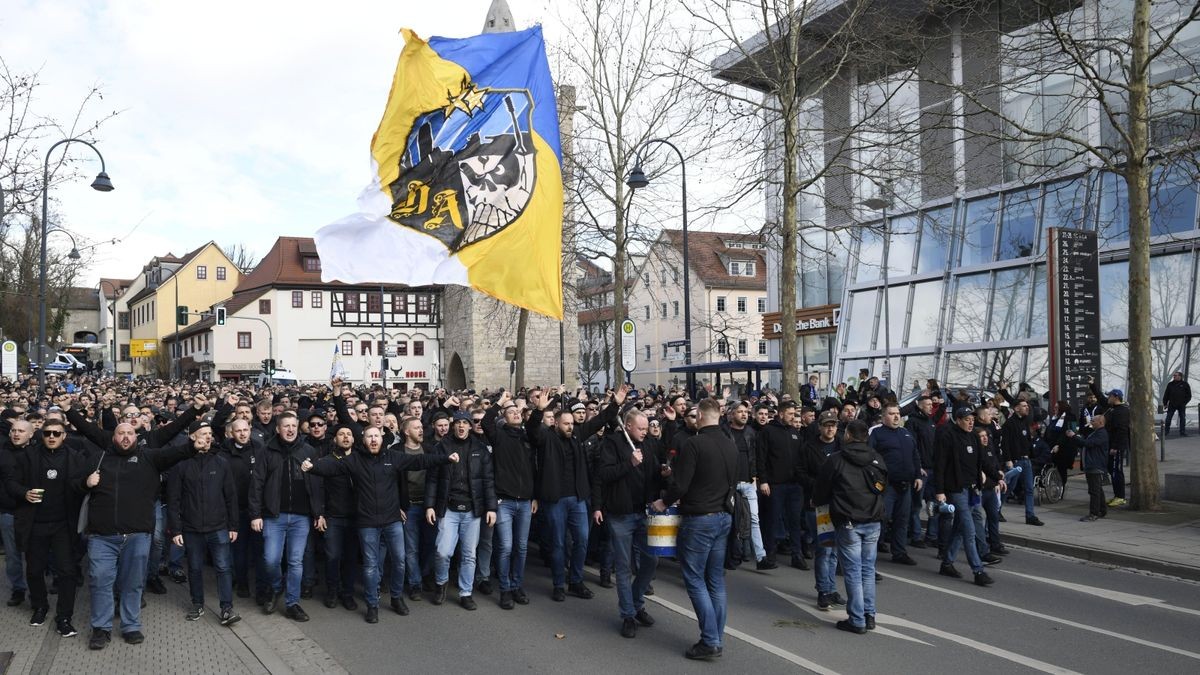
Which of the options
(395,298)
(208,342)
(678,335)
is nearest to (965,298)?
(678,335)

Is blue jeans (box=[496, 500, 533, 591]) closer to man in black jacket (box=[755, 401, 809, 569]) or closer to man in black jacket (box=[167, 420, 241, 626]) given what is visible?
man in black jacket (box=[167, 420, 241, 626])

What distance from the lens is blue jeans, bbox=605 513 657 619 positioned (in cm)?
746

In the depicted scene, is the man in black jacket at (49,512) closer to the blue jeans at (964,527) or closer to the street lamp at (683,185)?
the blue jeans at (964,527)

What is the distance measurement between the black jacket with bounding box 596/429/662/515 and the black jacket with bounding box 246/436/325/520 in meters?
2.52

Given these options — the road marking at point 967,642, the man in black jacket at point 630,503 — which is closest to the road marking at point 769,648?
the man in black jacket at point 630,503

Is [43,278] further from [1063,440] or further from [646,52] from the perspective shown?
[1063,440]

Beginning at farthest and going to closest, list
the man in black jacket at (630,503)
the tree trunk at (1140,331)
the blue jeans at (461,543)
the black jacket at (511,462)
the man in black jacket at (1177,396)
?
the man in black jacket at (1177,396), the tree trunk at (1140,331), the black jacket at (511,462), the blue jeans at (461,543), the man in black jacket at (630,503)

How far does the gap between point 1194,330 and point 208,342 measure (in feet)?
208

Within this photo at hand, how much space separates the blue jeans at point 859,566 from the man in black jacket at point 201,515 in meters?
5.06

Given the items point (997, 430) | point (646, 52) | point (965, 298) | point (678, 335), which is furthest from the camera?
point (678, 335)

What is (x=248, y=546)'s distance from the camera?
9.38 meters

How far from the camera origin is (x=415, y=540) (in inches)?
346

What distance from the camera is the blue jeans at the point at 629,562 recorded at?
7.46 metres

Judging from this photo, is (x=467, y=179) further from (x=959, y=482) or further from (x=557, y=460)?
(x=959, y=482)
